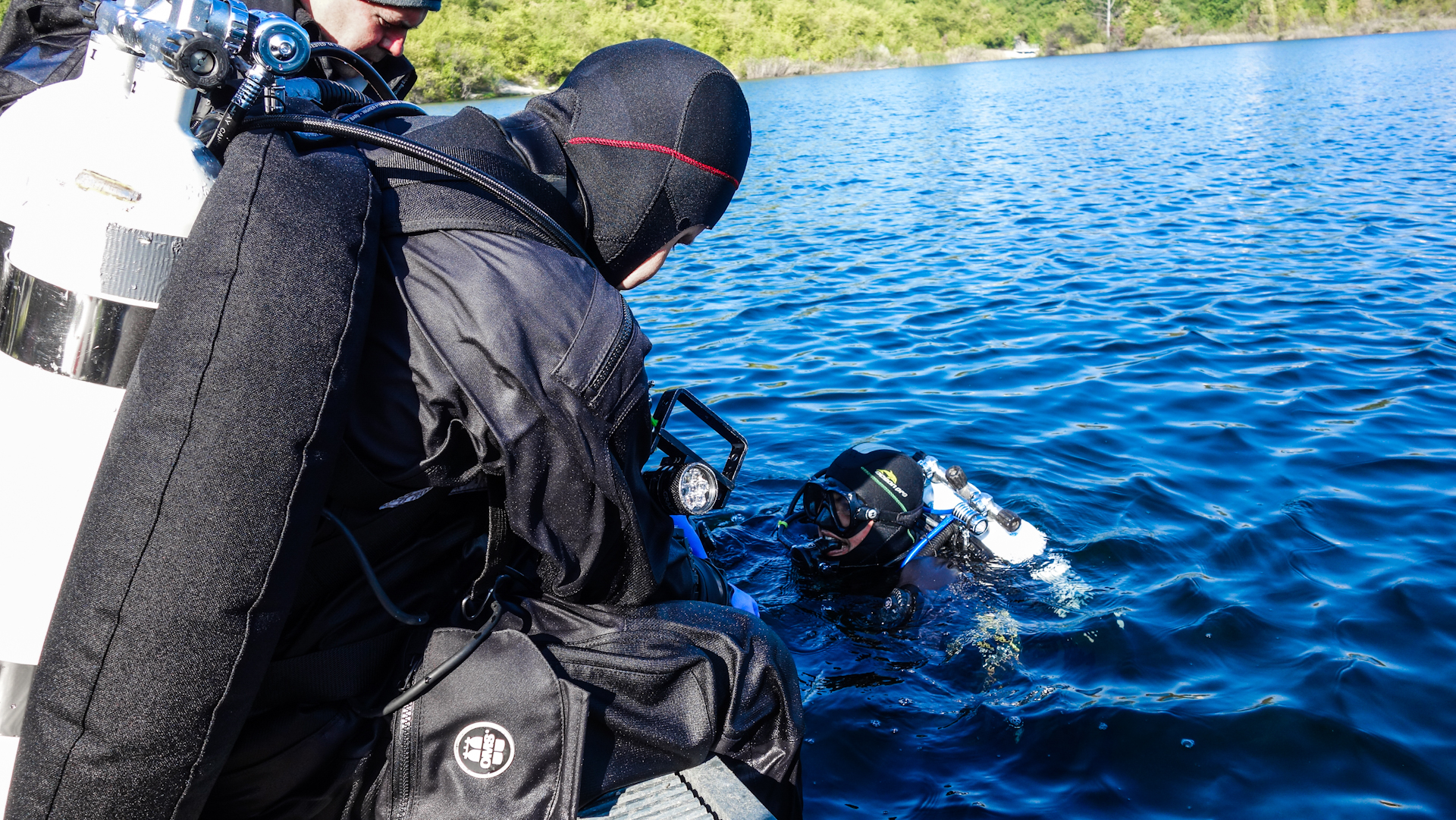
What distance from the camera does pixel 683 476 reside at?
235cm

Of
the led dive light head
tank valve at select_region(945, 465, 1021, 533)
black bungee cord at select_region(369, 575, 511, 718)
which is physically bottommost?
tank valve at select_region(945, 465, 1021, 533)

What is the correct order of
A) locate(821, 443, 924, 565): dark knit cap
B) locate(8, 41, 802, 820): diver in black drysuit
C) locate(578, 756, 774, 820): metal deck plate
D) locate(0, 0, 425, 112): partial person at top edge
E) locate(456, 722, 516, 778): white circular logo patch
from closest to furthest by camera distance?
locate(8, 41, 802, 820): diver in black drysuit, locate(456, 722, 516, 778): white circular logo patch, locate(578, 756, 774, 820): metal deck plate, locate(0, 0, 425, 112): partial person at top edge, locate(821, 443, 924, 565): dark knit cap

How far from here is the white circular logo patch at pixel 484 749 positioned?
1.99m

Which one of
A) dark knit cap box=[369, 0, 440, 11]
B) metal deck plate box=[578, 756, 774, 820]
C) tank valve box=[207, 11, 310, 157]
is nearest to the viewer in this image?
tank valve box=[207, 11, 310, 157]

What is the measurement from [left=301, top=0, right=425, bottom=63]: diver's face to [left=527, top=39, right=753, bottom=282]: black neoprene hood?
125 centimetres

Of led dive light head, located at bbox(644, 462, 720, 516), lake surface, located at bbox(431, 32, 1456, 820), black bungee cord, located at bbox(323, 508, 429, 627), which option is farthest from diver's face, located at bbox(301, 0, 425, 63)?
lake surface, located at bbox(431, 32, 1456, 820)

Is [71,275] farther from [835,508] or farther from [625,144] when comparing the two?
[835,508]

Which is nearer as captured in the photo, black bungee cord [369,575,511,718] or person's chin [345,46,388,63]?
black bungee cord [369,575,511,718]

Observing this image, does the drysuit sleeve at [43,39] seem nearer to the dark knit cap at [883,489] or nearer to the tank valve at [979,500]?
the dark knit cap at [883,489]

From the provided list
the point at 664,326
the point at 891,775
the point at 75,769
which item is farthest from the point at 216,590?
the point at 664,326

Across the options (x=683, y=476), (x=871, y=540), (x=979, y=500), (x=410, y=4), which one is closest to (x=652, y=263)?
(x=683, y=476)

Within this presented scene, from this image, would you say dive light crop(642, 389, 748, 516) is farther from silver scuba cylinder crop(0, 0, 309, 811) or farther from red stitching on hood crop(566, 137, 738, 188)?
silver scuba cylinder crop(0, 0, 309, 811)

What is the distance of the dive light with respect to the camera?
2352 mm

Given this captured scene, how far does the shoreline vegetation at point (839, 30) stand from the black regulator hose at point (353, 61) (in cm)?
4835
